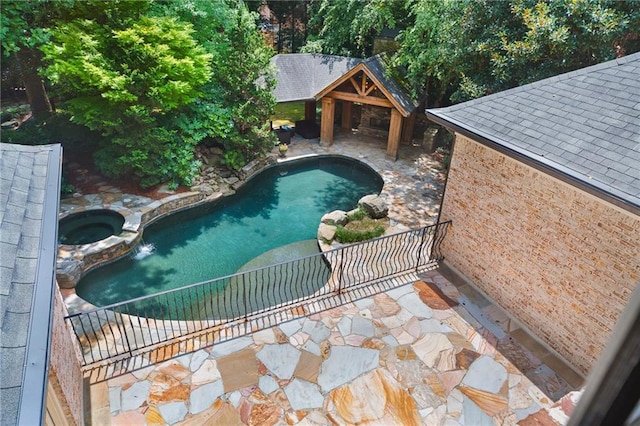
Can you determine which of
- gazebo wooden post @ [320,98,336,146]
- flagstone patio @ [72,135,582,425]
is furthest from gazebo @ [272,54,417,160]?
flagstone patio @ [72,135,582,425]

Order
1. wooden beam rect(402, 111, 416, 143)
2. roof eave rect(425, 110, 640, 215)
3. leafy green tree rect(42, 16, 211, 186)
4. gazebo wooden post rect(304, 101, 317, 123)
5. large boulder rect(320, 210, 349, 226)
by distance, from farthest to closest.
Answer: gazebo wooden post rect(304, 101, 317, 123) → wooden beam rect(402, 111, 416, 143) → large boulder rect(320, 210, 349, 226) → leafy green tree rect(42, 16, 211, 186) → roof eave rect(425, 110, 640, 215)

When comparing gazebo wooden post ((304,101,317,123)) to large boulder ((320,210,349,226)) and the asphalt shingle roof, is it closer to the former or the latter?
the asphalt shingle roof

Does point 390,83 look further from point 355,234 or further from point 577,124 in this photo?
point 577,124

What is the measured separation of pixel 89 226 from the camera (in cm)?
1164

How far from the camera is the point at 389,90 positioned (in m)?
15.0

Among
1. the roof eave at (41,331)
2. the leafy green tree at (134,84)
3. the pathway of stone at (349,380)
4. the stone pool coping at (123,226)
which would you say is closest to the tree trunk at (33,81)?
the leafy green tree at (134,84)

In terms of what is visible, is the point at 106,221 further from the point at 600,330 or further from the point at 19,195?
the point at 600,330

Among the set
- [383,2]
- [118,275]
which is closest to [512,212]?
[118,275]

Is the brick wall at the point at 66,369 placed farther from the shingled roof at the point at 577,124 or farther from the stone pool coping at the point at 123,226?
the shingled roof at the point at 577,124

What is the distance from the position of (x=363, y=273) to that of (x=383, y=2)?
505 inches

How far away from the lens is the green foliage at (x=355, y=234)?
10977mm

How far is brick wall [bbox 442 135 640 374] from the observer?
6.36 m

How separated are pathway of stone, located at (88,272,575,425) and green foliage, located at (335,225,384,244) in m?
3.07

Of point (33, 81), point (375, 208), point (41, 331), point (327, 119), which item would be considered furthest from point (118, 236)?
point (327, 119)
